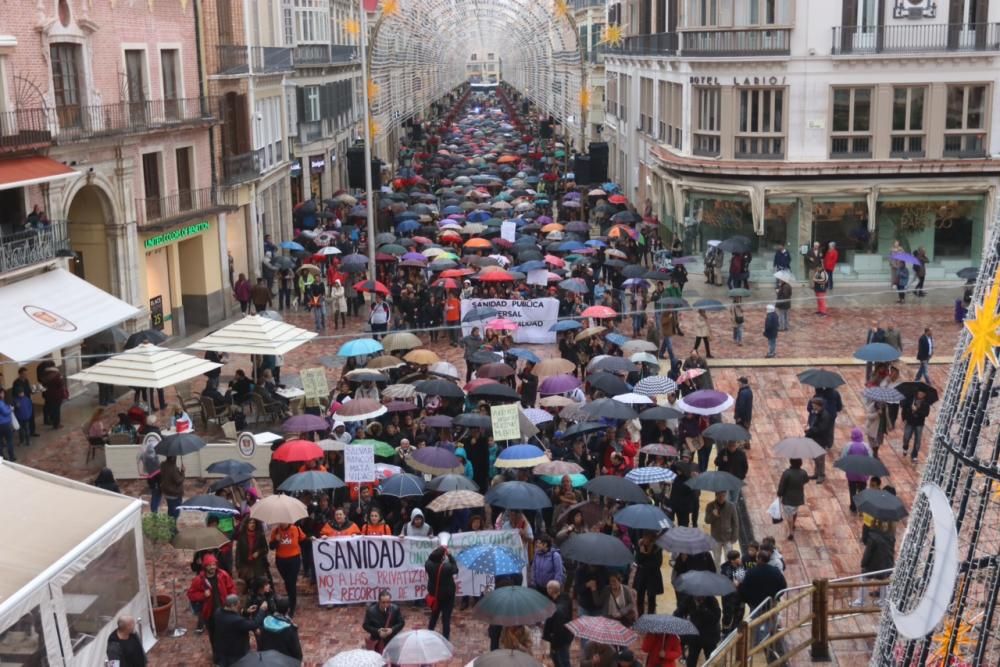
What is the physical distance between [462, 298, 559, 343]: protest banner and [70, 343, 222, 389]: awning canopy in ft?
28.1

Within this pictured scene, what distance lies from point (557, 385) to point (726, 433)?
443 centimetres

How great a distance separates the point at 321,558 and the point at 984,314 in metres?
10.9

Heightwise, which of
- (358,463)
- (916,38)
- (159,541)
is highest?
(916,38)

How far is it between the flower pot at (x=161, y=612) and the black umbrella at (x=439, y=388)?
676cm

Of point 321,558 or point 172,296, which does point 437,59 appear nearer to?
point 172,296

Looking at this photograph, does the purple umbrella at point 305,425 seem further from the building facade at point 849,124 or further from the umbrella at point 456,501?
the building facade at point 849,124

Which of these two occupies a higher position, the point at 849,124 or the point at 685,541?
the point at 849,124

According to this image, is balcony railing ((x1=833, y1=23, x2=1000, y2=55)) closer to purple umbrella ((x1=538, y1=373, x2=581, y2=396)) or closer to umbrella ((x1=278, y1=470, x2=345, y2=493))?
purple umbrella ((x1=538, y1=373, x2=581, y2=396))

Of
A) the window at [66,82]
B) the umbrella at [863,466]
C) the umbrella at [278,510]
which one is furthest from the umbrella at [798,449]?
the window at [66,82]

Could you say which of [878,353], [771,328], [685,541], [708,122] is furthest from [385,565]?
[708,122]

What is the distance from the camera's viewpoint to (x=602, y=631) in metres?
13.2

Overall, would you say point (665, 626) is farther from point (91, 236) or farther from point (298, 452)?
point (91, 236)

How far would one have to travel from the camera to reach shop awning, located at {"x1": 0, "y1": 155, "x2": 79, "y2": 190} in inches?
1003

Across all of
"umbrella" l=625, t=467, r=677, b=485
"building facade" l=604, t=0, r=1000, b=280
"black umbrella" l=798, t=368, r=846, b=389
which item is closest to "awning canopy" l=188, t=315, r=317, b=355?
"umbrella" l=625, t=467, r=677, b=485
